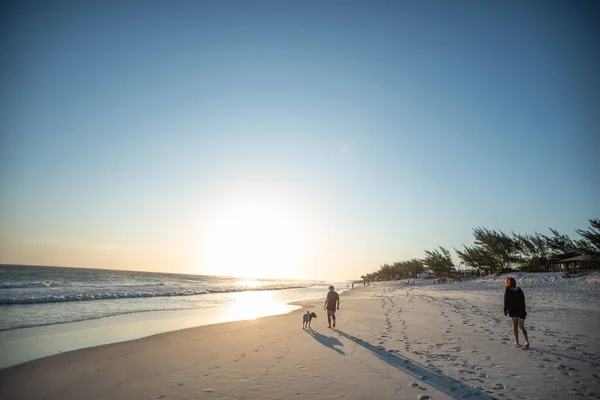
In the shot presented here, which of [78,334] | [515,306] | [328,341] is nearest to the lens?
[515,306]

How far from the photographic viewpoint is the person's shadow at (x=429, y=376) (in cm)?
547

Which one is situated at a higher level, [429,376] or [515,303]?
[515,303]

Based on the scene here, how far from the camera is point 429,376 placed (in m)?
6.45

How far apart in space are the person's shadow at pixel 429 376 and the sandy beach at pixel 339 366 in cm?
3

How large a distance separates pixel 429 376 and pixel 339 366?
223cm

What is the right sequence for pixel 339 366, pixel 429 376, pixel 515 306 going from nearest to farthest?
pixel 429 376
pixel 339 366
pixel 515 306

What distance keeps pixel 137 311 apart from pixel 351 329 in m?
16.9

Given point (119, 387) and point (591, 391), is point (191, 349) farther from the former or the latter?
point (591, 391)

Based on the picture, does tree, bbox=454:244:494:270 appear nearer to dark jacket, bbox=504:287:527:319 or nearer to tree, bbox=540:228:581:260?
tree, bbox=540:228:581:260

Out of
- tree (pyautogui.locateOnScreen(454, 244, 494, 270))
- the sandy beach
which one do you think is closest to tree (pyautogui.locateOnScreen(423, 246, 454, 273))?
tree (pyautogui.locateOnScreen(454, 244, 494, 270))

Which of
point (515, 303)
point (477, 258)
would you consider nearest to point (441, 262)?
point (477, 258)

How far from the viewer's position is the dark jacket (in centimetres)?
887

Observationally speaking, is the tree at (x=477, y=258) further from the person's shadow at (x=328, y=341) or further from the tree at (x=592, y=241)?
the person's shadow at (x=328, y=341)

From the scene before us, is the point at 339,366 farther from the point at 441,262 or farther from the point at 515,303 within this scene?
the point at 441,262
